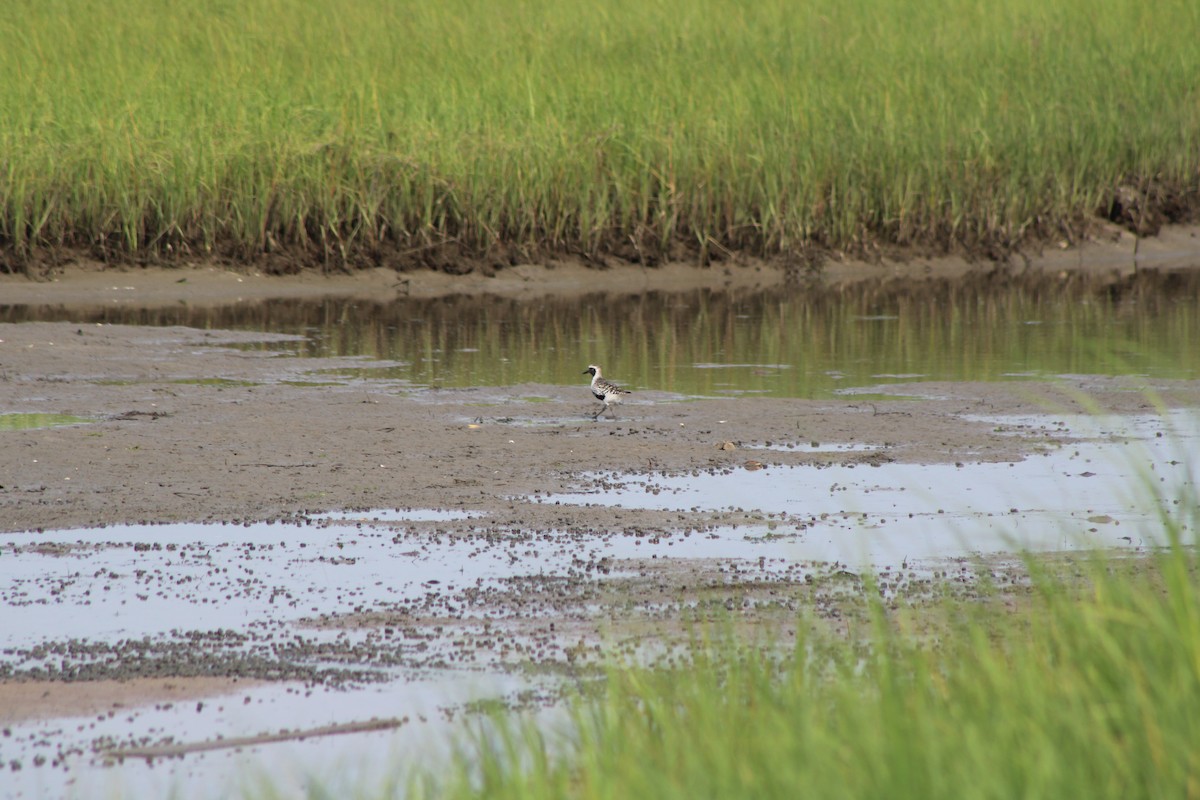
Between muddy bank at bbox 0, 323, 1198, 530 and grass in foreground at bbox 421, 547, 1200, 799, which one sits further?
muddy bank at bbox 0, 323, 1198, 530

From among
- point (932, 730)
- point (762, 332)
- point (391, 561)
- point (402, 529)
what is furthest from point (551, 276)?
point (932, 730)

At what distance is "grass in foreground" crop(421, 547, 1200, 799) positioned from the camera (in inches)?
112

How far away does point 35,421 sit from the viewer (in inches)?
339

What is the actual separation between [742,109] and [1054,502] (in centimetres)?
932

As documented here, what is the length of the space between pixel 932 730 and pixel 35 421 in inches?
261

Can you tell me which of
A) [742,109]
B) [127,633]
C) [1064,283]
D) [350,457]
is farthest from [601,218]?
[127,633]

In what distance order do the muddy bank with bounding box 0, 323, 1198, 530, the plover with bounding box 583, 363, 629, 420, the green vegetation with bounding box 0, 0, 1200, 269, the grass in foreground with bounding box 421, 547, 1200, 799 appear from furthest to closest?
1. the green vegetation with bounding box 0, 0, 1200, 269
2. the plover with bounding box 583, 363, 629, 420
3. the muddy bank with bounding box 0, 323, 1198, 530
4. the grass in foreground with bounding box 421, 547, 1200, 799

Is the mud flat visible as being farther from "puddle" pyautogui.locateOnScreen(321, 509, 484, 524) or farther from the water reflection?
the water reflection

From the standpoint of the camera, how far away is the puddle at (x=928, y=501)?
6.19 m

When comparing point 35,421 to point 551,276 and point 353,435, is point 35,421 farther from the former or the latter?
point 551,276

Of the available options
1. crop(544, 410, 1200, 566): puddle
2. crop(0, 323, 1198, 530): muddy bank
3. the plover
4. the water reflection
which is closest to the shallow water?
crop(544, 410, 1200, 566): puddle

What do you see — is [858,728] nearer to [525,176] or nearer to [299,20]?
[525,176]

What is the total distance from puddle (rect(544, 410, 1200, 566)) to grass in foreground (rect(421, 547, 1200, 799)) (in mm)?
2326

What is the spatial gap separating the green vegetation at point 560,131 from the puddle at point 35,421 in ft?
16.3
